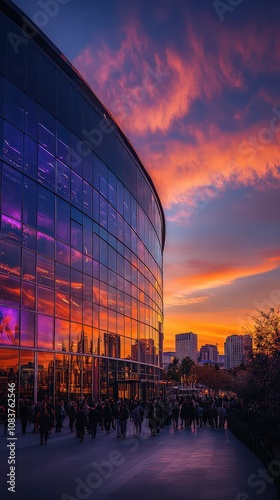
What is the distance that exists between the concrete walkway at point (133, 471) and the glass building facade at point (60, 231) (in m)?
8.44

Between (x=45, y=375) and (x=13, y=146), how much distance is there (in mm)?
13543

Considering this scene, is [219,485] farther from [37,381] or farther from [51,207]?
[51,207]

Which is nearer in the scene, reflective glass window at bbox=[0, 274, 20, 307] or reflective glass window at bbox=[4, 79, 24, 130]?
reflective glass window at bbox=[0, 274, 20, 307]

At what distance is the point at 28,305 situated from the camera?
3359 centimetres

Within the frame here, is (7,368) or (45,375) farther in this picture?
(45,375)

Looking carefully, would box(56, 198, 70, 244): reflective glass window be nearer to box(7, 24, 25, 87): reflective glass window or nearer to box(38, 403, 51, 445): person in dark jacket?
box(7, 24, 25, 87): reflective glass window

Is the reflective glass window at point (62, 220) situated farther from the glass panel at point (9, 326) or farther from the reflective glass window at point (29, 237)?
the glass panel at point (9, 326)

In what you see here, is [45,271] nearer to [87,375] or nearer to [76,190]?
[76,190]

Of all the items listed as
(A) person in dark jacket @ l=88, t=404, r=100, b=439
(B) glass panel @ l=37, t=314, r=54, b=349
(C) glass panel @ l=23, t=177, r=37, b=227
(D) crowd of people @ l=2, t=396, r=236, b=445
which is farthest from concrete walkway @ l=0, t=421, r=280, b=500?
(C) glass panel @ l=23, t=177, r=37, b=227

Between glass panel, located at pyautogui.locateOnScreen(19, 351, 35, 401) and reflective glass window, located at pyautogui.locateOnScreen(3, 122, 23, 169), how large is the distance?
1052 cm

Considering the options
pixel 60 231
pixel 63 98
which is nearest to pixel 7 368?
pixel 60 231

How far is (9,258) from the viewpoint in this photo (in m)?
31.7

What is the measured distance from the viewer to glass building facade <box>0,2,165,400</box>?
32.5 meters

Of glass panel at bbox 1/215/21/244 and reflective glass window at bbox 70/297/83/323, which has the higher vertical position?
glass panel at bbox 1/215/21/244
